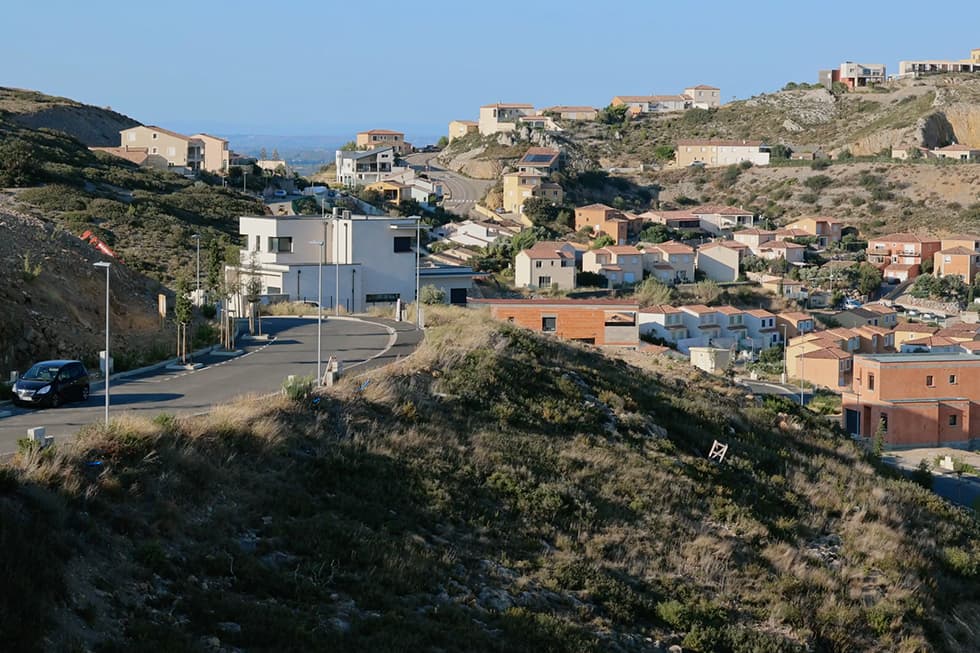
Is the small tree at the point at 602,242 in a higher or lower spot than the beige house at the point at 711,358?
higher

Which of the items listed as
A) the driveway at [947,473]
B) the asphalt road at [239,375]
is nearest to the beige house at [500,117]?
the driveway at [947,473]

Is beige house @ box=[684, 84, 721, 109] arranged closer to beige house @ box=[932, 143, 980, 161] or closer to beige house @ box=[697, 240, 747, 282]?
beige house @ box=[932, 143, 980, 161]

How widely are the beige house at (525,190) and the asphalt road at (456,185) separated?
337cm

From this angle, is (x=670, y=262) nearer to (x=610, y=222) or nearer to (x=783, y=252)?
(x=783, y=252)

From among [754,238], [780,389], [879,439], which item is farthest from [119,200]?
[754,238]

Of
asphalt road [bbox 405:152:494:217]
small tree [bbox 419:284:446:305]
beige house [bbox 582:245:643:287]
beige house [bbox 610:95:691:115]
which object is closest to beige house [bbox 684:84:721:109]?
beige house [bbox 610:95:691:115]

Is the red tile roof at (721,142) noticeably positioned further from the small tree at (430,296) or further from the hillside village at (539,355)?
the small tree at (430,296)

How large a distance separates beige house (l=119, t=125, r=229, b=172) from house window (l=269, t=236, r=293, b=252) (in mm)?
54384

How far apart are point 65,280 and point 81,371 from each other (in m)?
8.80

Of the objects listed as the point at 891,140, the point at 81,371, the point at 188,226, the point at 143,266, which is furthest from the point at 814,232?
the point at 81,371

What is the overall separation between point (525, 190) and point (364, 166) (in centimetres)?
1906

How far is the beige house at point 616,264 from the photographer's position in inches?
3201

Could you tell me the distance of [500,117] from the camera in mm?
146875

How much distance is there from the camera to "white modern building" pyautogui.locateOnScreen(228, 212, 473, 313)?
40812 mm
